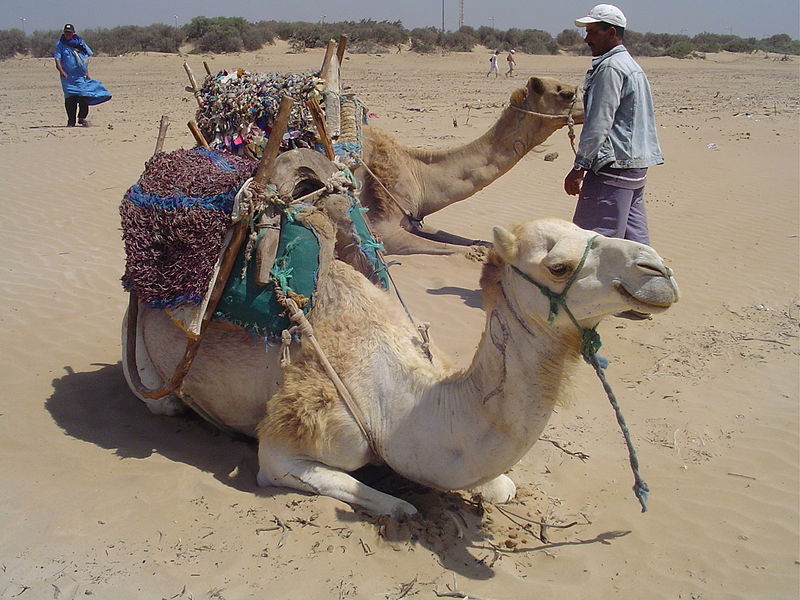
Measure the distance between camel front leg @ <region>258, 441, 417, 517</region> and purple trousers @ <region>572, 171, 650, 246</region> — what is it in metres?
2.34

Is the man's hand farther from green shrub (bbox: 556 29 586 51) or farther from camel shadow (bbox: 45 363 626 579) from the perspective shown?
green shrub (bbox: 556 29 586 51)

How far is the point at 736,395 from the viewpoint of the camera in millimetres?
4922

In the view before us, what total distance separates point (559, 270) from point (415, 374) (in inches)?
37.6

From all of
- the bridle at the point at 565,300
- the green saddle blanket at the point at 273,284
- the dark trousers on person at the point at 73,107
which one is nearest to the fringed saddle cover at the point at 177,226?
the green saddle blanket at the point at 273,284

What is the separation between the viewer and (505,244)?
2797 millimetres

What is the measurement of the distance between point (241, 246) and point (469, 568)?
1829 mm

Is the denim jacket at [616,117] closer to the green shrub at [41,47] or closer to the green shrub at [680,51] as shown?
the green shrub at [41,47]

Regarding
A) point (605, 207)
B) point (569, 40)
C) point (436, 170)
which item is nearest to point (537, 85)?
point (436, 170)

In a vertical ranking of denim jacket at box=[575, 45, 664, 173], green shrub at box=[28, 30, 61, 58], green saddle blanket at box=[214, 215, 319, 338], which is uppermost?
green shrub at box=[28, 30, 61, 58]

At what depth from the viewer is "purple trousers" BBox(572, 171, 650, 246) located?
15.5ft

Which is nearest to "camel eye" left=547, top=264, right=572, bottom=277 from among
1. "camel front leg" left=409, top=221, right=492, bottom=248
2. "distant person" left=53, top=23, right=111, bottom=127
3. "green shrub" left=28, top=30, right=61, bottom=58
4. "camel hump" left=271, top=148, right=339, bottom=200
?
"camel hump" left=271, top=148, right=339, bottom=200

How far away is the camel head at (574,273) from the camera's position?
8.13 feet

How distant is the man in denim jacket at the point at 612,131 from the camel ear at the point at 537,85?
2472mm

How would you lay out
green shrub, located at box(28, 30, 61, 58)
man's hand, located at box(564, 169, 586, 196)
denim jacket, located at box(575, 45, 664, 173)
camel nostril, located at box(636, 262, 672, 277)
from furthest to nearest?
green shrub, located at box(28, 30, 61, 58) < man's hand, located at box(564, 169, 586, 196) < denim jacket, located at box(575, 45, 664, 173) < camel nostril, located at box(636, 262, 672, 277)
